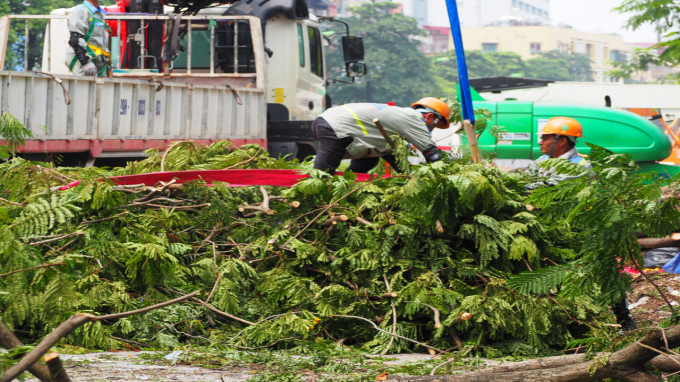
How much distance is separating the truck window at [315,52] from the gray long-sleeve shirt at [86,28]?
3.98m

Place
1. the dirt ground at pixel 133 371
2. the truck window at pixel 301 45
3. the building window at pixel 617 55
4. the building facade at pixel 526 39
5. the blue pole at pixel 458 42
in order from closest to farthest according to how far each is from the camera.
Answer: the dirt ground at pixel 133 371 → the blue pole at pixel 458 42 → the truck window at pixel 301 45 → the building facade at pixel 526 39 → the building window at pixel 617 55

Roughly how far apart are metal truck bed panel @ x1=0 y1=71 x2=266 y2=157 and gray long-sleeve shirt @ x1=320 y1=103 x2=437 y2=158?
305cm

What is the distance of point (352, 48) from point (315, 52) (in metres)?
0.67

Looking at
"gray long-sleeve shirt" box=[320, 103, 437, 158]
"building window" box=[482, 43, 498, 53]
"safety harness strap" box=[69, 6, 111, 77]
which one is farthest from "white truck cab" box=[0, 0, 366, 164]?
"building window" box=[482, 43, 498, 53]

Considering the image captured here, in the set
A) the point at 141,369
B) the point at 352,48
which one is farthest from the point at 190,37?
the point at 141,369

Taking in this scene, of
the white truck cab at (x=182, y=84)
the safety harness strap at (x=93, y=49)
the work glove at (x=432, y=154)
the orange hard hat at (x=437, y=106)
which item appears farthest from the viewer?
the safety harness strap at (x=93, y=49)

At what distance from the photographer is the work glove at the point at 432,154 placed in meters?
5.62

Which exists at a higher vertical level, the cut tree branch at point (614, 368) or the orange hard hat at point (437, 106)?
the orange hard hat at point (437, 106)

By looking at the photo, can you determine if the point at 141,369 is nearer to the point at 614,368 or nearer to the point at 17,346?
the point at 17,346

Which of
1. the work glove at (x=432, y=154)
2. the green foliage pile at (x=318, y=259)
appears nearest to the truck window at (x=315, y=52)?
the work glove at (x=432, y=154)

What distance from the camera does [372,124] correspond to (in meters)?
5.71

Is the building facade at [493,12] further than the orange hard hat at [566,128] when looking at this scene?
Yes

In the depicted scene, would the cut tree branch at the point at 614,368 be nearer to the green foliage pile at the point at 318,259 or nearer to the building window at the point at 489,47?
the green foliage pile at the point at 318,259

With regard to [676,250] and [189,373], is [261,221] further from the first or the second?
[676,250]
